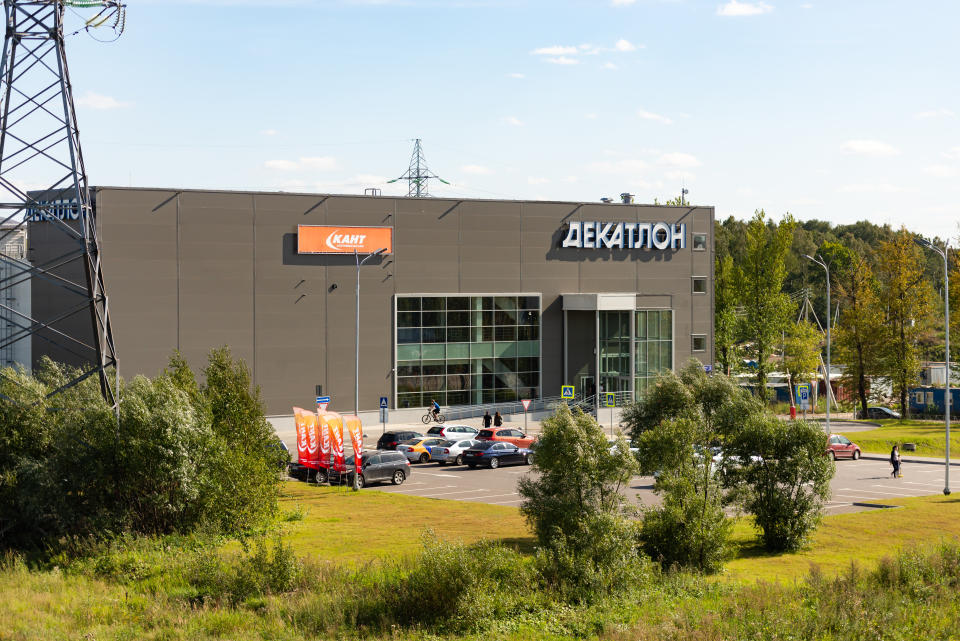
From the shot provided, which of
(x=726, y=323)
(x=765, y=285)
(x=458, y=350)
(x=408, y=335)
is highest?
(x=765, y=285)

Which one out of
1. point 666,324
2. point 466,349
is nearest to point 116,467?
point 466,349

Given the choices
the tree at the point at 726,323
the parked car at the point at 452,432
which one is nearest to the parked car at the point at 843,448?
the parked car at the point at 452,432

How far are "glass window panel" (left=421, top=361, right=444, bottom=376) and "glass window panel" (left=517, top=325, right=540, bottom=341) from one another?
19.1ft

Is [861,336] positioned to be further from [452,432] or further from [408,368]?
[452,432]

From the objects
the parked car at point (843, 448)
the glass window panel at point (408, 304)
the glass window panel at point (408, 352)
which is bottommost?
the parked car at point (843, 448)

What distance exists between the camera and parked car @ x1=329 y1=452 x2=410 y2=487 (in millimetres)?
35281

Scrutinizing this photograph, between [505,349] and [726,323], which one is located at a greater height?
[726,323]

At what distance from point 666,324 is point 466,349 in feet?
49.1

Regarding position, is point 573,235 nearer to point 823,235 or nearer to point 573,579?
point 573,579

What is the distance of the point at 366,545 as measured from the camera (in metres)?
24.2

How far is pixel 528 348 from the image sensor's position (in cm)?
6028

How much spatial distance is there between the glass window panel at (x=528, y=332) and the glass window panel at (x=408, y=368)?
24.3 ft

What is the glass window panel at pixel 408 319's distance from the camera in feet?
184

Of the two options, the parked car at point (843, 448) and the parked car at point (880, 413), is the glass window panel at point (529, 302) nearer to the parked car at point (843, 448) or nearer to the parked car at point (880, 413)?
the parked car at point (843, 448)
